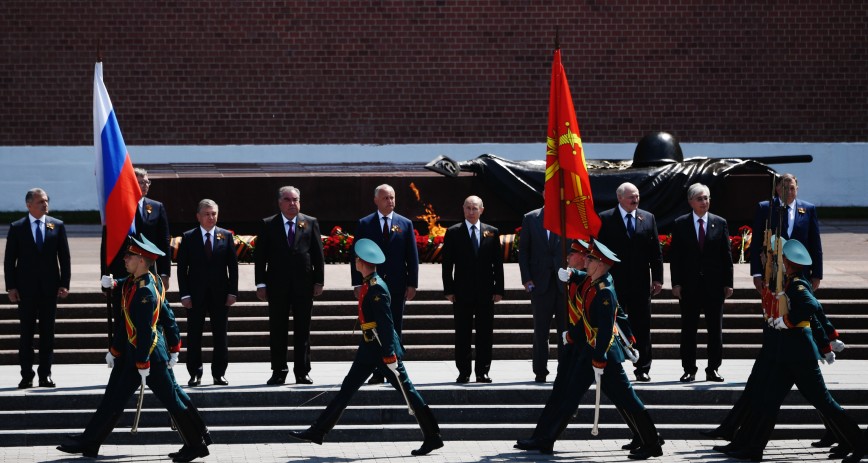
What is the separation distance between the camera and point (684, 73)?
21.3m

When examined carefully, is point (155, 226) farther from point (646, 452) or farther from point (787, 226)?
point (787, 226)

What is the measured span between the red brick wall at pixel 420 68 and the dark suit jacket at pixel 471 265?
35.8 feet

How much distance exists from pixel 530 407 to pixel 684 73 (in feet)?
42.2

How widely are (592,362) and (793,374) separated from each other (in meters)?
1.23

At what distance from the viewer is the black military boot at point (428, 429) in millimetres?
8430

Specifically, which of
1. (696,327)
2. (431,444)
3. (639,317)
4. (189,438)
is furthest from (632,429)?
(189,438)

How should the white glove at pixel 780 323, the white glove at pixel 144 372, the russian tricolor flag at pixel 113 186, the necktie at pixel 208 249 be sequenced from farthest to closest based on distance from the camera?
the necktie at pixel 208 249 → the russian tricolor flag at pixel 113 186 → the white glove at pixel 780 323 → the white glove at pixel 144 372

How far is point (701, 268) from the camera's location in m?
10.4

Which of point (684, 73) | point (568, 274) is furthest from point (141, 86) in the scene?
point (568, 274)

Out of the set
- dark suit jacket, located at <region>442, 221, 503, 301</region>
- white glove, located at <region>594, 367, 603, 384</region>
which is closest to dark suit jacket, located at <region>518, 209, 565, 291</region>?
dark suit jacket, located at <region>442, 221, 503, 301</region>

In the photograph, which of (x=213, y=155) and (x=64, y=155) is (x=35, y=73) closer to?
(x=64, y=155)

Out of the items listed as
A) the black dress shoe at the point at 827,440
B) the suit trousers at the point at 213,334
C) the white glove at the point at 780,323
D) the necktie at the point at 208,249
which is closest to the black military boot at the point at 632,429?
the white glove at the point at 780,323

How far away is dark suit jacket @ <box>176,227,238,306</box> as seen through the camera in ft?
33.3

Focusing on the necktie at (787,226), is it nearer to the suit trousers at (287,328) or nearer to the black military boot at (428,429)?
the black military boot at (428,429)
